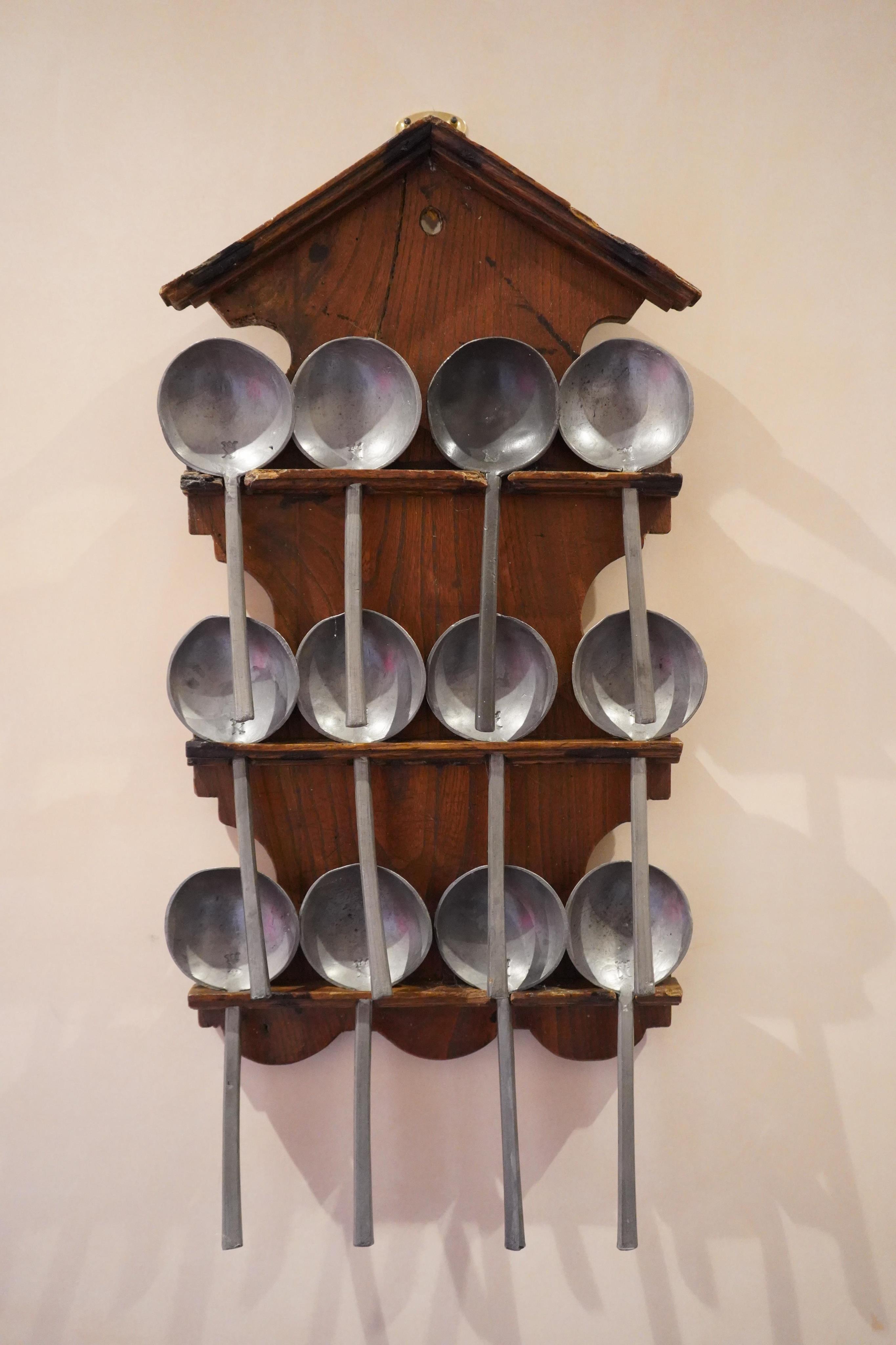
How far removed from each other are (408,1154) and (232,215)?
1022mm

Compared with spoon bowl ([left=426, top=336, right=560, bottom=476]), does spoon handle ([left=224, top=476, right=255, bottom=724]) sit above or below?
below

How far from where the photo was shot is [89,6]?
951 millimetres

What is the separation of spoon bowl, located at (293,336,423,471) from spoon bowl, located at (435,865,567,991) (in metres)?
0.43

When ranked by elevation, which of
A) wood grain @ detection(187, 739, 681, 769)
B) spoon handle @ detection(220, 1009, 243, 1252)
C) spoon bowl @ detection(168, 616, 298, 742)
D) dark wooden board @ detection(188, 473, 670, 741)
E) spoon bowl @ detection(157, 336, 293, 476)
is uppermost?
spoon bowl @ detection(157, 336, 293, 476)

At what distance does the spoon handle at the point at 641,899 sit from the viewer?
0.82 metres

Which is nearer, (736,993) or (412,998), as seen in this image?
(412,998)

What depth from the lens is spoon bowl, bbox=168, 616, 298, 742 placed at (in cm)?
86

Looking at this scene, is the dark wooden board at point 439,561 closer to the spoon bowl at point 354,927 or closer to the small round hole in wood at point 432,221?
the spoon bowl at point 354,927

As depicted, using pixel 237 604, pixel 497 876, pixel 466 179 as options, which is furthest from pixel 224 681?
pixel 466 179

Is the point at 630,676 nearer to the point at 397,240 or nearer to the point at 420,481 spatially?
the point at 420,481

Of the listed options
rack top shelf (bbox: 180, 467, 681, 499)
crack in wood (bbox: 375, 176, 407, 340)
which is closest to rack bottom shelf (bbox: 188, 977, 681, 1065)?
rack top shelf (bbox: 180, 467, 681, 499)

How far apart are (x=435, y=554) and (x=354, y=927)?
384mm

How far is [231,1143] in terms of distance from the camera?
2.74 feet

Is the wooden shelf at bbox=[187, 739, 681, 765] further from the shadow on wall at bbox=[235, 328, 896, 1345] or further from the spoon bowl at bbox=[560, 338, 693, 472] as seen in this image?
the spoon bowl at bbox=[560, 338, 693, 472]
